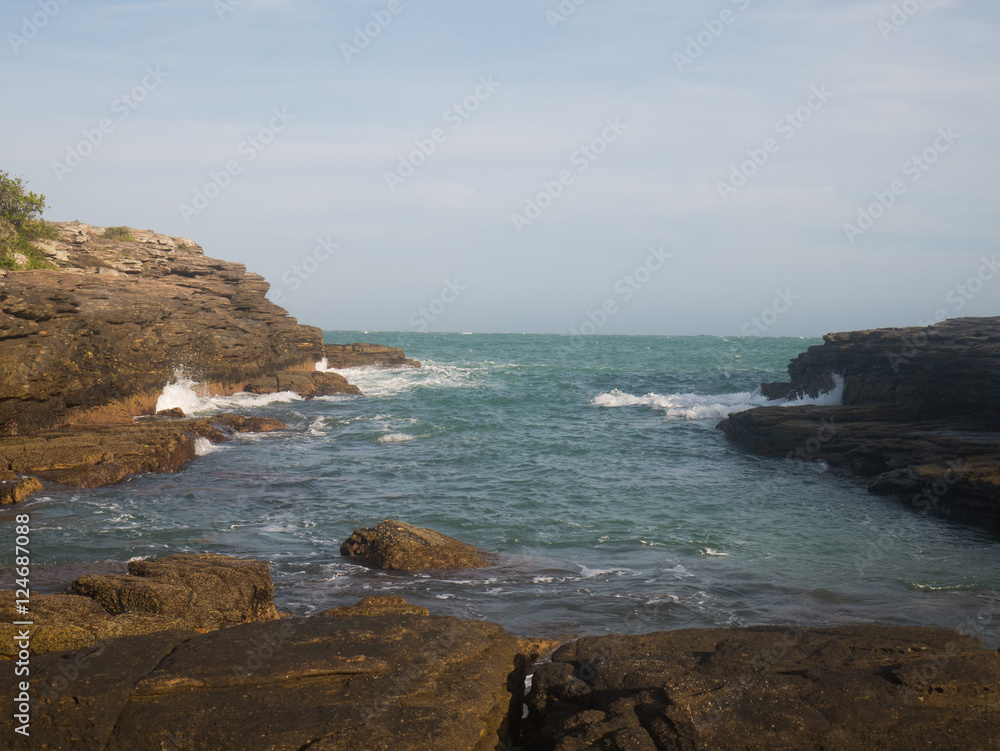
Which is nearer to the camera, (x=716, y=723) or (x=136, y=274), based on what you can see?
(x=716, y=723)

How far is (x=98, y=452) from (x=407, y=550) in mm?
9922

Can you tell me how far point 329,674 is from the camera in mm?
5449

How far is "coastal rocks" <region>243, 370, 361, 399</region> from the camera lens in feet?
115

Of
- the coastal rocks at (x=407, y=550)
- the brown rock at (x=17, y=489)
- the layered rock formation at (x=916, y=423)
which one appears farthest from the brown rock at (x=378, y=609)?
the layered rock formation at (x=916, y=423)

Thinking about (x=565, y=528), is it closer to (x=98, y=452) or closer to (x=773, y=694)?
(x=773, y=694)

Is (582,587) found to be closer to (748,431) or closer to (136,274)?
(748,431)

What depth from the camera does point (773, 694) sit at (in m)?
5.18

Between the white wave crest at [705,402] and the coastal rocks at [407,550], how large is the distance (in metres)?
20.0

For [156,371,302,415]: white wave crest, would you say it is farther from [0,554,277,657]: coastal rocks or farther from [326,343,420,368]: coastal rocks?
[326,343,420,368]: coastal rocks

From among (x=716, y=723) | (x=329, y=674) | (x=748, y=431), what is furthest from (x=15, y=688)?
(x=748, y=431)

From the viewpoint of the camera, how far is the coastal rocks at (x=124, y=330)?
1875 cm

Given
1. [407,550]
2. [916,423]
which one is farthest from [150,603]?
[916,423]

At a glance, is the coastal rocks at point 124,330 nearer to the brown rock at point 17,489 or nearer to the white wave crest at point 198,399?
the white wave crest at point 198,399

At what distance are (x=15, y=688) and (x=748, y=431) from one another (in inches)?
866
